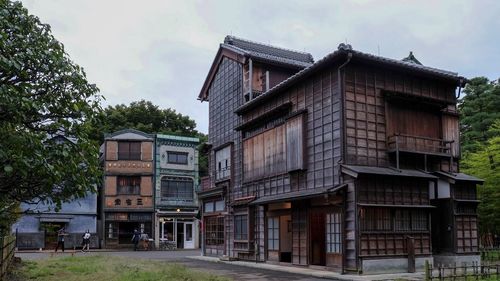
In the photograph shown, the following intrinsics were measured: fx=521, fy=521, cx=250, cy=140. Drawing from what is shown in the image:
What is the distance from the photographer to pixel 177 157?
47.9 meters

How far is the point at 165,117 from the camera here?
187 ft

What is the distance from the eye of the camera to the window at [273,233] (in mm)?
23967

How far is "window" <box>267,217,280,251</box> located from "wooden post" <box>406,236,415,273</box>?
6.74m

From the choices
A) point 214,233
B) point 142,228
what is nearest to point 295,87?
point 214,233

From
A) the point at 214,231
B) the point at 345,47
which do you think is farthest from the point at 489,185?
the point at 214,231

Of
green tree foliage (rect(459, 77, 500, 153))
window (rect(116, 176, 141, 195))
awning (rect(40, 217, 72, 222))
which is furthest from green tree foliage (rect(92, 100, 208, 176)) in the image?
green tree foliage (rect(459, 77, 500, 153))

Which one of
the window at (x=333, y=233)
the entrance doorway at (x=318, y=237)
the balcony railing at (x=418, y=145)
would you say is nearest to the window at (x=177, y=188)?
the entrance doorway at (x=318, y=237)

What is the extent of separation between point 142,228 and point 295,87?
27.8 meters

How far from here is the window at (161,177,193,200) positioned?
4697 cm

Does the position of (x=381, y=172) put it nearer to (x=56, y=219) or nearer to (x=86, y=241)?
(x=86, y=241)

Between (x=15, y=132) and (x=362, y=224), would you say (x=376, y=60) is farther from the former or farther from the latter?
(x=15, y=132)

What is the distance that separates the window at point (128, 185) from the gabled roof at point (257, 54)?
15735 millimetres

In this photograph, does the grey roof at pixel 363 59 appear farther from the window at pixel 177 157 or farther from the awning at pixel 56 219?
the awning at pixel 56 219

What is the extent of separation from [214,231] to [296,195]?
12.8m
